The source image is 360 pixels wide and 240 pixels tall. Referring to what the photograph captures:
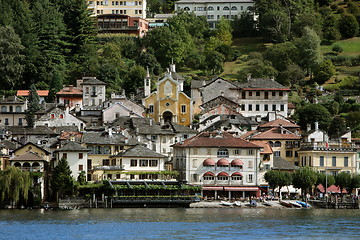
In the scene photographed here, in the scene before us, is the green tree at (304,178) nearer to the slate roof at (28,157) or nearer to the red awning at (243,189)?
the red awning at (243,189)

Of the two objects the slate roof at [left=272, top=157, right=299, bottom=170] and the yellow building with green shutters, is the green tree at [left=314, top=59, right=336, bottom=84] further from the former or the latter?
the slate roof at [left=272, top=157, right=299, bottom=170]

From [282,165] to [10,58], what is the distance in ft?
177

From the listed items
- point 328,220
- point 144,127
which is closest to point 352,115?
point 144,127

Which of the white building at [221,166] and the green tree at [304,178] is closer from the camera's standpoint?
the green tree at [304,178]

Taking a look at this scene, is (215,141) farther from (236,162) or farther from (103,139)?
(103,139)

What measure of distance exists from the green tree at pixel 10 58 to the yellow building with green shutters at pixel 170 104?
82.2 feet

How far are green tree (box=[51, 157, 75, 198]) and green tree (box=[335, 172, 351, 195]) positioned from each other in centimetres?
3349

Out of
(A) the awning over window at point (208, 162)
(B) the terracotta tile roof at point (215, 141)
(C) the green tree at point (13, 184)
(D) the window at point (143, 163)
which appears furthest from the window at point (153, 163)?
(C) the green tree at point (13, 184)

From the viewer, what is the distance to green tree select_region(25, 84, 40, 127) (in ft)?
500

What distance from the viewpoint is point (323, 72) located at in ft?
612

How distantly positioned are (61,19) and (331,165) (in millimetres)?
63684

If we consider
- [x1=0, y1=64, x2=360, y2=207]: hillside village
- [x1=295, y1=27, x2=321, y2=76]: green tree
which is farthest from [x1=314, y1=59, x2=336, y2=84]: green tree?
[x1=0, y1=64, x2=360, y2=207]: hillside village

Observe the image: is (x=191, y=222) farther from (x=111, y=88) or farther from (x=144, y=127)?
(x=111, y=88)

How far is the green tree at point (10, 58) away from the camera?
175500 mm
